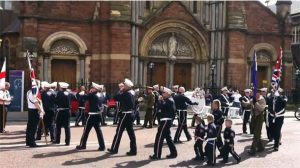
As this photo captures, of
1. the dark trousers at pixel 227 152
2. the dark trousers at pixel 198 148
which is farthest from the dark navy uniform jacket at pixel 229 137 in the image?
the dark trousers at pixel 198 148

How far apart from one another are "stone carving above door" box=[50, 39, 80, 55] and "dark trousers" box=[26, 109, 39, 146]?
14.5 m

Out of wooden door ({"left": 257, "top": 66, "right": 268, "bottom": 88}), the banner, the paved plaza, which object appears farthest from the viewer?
wooden door ({"left": 257, "top": 66, "right": 268, "bottom": 88})

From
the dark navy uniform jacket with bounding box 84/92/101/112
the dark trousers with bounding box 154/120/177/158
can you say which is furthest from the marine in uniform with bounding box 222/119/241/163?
the dark navy uniform jacket with bounding box 84/92/101/112

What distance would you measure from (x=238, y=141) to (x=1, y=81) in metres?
8.61

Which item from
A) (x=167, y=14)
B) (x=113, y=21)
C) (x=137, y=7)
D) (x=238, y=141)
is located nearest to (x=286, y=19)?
(x=167, y=14)

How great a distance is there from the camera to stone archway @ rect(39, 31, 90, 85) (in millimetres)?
26745

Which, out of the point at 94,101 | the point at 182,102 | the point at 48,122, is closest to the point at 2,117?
the point at 48,122

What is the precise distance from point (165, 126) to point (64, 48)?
56.8 ft

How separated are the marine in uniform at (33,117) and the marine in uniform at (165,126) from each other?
3.55 m

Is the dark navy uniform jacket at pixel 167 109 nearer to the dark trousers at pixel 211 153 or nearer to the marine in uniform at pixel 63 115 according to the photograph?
the dark trousers at pixel 211 153

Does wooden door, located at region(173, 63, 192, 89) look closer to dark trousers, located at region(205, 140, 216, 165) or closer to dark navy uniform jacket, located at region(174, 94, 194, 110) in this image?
dark navy uniform jacket, located at region(174, 94, 194, 110)

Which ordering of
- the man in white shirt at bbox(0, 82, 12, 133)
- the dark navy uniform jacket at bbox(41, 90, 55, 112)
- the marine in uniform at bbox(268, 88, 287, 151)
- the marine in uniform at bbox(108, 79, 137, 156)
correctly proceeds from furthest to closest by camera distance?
1. the man in white shirt at bbox(0, 82, 12, 133)
2. the dark navy uniform jacket at bbox(41, 90, 55, 112)
3. the marine in uniform at bbox(268, 88, 287, 151)
4. the marine in uniform at bbox(108, 79, 137, 156)

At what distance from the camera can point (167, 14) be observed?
29.8 m

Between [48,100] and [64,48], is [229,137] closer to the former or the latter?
[48,100]
